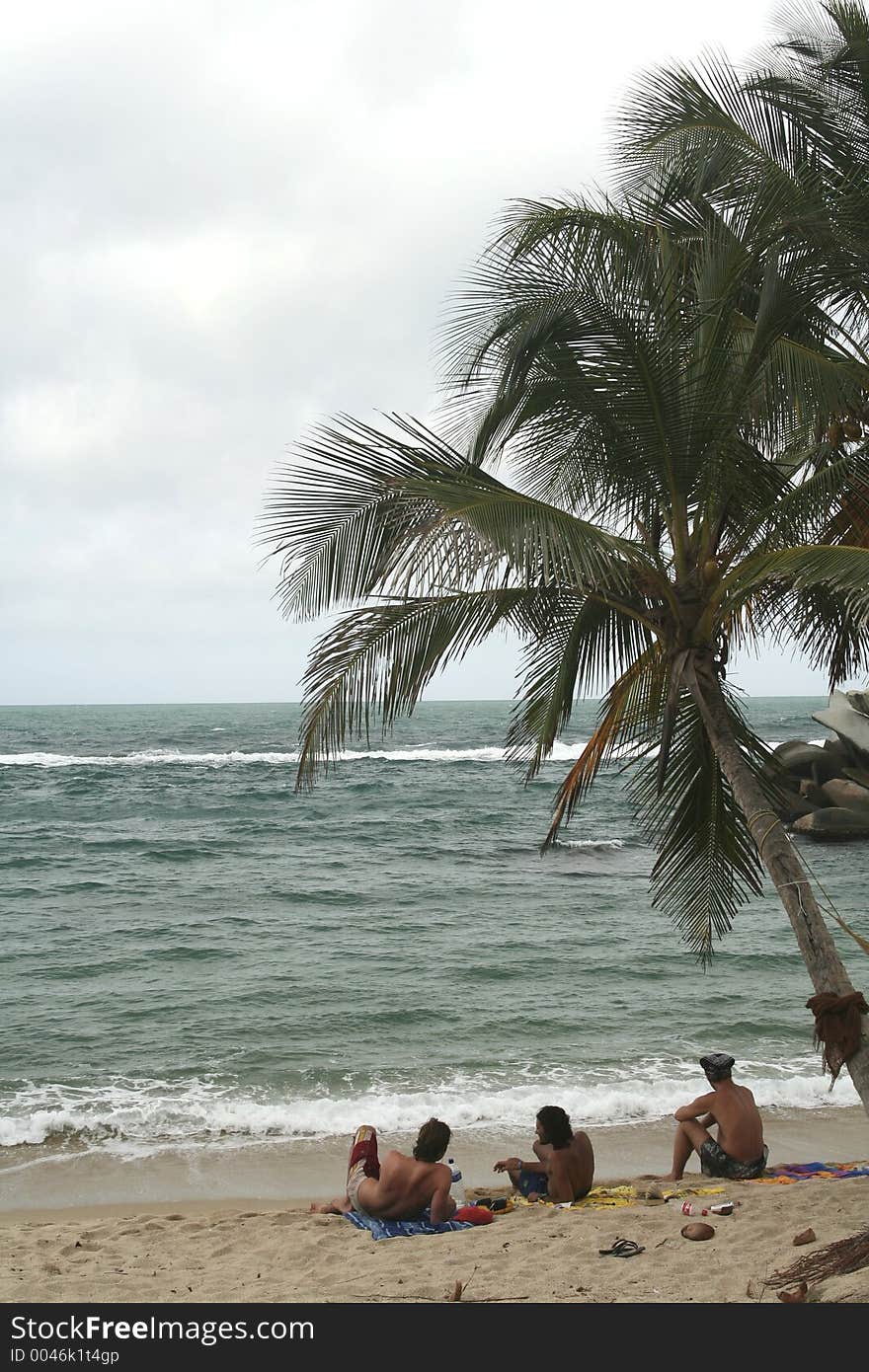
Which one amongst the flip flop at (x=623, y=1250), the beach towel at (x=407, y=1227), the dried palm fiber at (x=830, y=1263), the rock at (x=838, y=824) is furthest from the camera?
the rock at (x=838, y=824)

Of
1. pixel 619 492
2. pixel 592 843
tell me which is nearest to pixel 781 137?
pixel 619 492

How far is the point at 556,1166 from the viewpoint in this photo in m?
6.67

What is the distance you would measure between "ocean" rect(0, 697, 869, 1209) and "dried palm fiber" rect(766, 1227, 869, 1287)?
289cm

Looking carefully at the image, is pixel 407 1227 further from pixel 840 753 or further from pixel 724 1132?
pixel 840 753

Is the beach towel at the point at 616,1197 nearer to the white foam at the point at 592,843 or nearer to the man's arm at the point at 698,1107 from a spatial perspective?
the man's arm at the point at 698,1107

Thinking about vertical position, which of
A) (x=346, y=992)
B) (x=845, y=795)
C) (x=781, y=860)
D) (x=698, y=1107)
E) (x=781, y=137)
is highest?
(x=781, y=137)

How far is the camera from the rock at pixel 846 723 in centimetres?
2508

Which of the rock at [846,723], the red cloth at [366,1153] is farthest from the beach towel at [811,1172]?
the rock at [846,723]

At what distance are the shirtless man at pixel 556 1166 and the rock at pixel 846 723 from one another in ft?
65.4

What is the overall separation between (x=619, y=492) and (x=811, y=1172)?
15.8 feet

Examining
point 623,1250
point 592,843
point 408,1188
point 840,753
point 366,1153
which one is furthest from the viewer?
point 840,753

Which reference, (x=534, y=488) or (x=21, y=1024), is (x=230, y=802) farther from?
(x=534, y=488)

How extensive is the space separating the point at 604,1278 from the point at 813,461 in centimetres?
491

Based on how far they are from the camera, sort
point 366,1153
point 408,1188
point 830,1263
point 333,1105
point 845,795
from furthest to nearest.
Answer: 1. point 845,795
2. point 333,1105
3. point 366,1153
4. point 408,1188
5. point 830,1263
